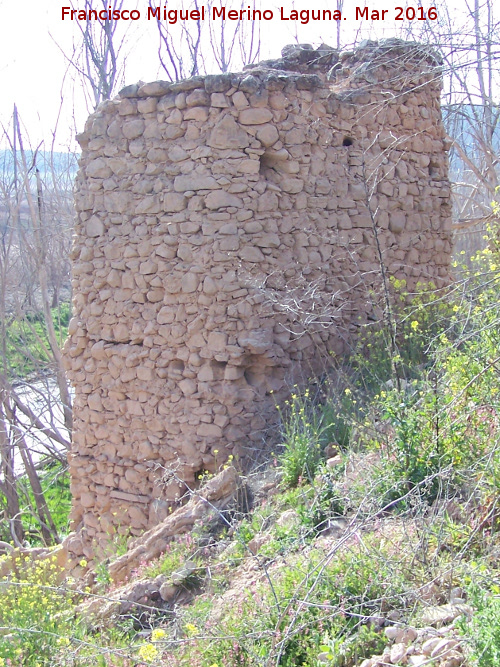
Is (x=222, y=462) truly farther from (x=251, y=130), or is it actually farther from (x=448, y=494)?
(x=251, y=130)

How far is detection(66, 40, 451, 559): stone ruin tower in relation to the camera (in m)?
5.12

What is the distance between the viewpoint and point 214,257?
5.10 meters

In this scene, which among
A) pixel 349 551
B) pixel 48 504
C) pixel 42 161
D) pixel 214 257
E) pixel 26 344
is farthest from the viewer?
pixel 42 161

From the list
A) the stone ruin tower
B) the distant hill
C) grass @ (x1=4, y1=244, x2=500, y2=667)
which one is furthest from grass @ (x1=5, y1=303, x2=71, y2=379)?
grass @ (x1=4, y1=244, x2=500, y2=667)

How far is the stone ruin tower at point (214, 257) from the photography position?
5121 mm

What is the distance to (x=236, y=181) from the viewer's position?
5098 mm

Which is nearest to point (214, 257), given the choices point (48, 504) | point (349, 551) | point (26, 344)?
point (349, 551)

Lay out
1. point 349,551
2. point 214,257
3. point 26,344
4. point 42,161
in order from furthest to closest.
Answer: point 42,161 < point 26,344 < point 214,257 < point 349,551

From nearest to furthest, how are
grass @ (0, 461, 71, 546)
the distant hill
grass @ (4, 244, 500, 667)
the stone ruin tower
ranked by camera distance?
1. grass @ (4, 244, 500, 667)
2. the stone ruin tower
3. grass @ (0, 461, 71, 546)
4. the distant hill

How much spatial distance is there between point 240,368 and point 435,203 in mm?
2470

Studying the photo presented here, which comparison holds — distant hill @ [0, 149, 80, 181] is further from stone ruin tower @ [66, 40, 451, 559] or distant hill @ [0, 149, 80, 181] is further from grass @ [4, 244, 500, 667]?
grass @ [4, 244, 500, 667]

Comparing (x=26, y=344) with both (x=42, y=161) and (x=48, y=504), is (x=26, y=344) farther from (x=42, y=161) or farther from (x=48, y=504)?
(x=42, y=161)

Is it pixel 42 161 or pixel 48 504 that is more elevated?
pixel 42 161

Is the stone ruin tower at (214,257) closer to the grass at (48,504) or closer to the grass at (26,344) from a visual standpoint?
the grass at (48,504)
